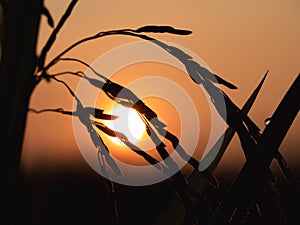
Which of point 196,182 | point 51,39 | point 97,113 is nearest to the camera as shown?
point 51,39

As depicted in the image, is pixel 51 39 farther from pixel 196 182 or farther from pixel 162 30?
pixel 196 182

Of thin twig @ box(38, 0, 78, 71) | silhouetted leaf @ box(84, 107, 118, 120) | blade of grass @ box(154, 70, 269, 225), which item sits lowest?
blade of grass @ box(154, 70, 269, 225)

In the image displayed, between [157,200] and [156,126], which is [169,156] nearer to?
[156,126]

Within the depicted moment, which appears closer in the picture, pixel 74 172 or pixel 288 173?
pixel 288 173

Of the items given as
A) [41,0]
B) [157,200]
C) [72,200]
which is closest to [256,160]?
[41,0]

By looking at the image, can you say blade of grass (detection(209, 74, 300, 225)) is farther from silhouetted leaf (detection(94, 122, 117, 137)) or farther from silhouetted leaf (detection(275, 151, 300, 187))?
silhouetted leaf (detection(94, 122, 117, 137))

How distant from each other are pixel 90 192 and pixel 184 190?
683cm

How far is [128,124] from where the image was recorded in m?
0.79

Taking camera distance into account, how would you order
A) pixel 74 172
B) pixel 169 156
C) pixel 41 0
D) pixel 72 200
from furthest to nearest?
pixel 74 172 < pixel 72 200 < pixel 169 156 < pixel 41 0

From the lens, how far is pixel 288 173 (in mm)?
615

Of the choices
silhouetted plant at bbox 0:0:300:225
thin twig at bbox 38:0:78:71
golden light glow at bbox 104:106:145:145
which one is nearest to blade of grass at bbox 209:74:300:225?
silhouetted plant at bbox 0:0:300:225

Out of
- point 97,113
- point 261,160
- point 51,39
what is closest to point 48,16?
point 51,39

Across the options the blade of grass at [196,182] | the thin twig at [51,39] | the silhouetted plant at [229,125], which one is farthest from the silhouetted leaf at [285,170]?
the thin twig at [51,39]

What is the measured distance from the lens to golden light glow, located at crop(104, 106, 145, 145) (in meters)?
0.62
